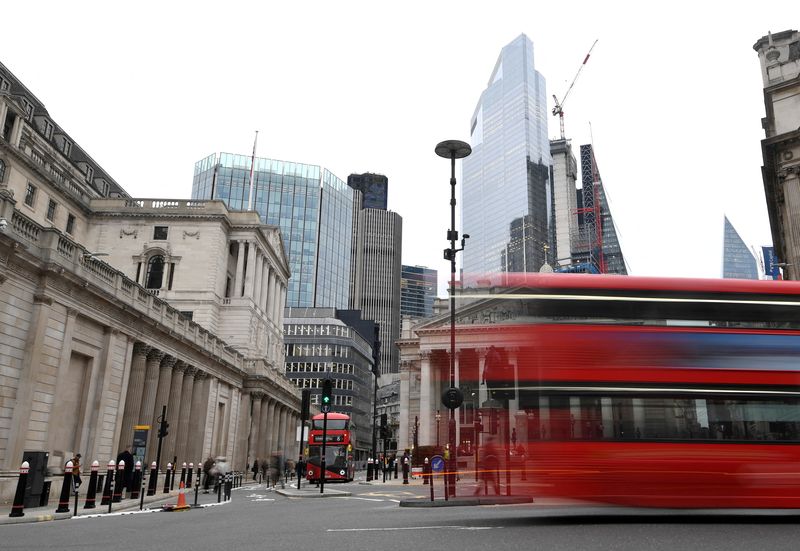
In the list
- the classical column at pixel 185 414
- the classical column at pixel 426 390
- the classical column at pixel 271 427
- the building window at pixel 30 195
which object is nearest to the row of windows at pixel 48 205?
the building window at pixel 30 195

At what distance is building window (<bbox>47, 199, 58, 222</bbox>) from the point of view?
53562 millimetres

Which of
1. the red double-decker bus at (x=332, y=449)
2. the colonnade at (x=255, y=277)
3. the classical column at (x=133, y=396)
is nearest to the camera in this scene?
the classical column at (x=133, y=396)

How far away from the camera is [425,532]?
9.83 m

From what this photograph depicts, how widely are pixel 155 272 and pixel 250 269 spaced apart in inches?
373

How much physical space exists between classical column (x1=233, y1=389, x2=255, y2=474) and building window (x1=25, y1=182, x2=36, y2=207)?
2304 cm

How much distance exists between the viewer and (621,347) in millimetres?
11398

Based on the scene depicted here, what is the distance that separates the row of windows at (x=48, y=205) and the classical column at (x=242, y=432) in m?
21.4

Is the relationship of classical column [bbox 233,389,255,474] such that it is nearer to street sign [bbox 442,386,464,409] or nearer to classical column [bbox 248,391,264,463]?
classical column [bbox 248,391,264,463]

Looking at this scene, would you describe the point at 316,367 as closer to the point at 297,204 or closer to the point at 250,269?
the point at 297,204

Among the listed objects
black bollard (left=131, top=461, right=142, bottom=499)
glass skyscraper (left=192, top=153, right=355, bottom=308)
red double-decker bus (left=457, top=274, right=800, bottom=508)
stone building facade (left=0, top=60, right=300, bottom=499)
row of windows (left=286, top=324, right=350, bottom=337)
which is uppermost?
glass skyscraper (left=192, top=153, right=355, bottom=308)

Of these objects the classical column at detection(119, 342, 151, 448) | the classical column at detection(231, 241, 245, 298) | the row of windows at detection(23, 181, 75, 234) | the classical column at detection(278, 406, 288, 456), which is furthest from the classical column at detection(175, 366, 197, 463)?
the classical column at detection(278, 406, 288, 456)

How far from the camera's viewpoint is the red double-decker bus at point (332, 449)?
44.0 meters

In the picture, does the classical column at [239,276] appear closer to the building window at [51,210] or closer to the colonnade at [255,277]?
the colonnade at [255,277]

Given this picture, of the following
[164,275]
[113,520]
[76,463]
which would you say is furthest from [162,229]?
[113,520]
